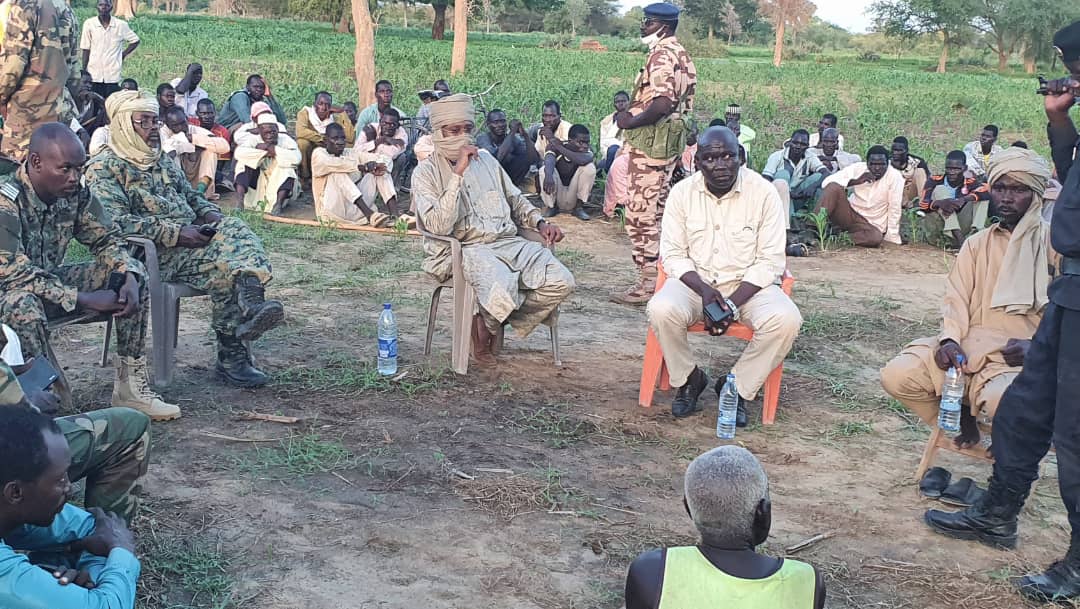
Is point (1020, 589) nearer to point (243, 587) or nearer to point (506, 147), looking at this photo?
point (243, 587)

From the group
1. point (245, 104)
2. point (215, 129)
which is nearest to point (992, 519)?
point (215, 129)

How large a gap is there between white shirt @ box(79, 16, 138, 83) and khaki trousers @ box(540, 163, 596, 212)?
216 inches

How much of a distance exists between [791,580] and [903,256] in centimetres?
762

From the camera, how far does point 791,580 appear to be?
83.2 inches

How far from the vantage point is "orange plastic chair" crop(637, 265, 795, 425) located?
489cm

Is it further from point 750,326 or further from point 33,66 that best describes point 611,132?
point 750,326

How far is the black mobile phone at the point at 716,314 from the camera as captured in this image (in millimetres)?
4738

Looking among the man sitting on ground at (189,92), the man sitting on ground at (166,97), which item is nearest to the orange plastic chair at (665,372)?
the man sitting on ground at (166,97)

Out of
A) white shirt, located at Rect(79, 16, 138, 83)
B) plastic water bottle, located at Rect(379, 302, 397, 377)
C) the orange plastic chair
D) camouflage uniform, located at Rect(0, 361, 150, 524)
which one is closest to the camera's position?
camouflage uniform, located at Rect(0, 361, 150, 524)

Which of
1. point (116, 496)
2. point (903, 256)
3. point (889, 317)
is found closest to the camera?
point (116, 496)

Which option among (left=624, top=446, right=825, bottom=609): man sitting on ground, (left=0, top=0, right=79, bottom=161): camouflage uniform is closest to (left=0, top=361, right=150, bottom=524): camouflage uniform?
(left=624, top=446, right=825, bottom=609): man sitting on ground

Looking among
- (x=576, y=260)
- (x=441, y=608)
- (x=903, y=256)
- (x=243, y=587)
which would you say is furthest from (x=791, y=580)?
(x=903, y=256)

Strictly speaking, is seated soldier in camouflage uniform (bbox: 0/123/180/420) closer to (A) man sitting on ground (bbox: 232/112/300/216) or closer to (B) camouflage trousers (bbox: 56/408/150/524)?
(B) camouflage trousers (bbox: 56/408/150/524)

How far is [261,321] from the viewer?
4781 mm
